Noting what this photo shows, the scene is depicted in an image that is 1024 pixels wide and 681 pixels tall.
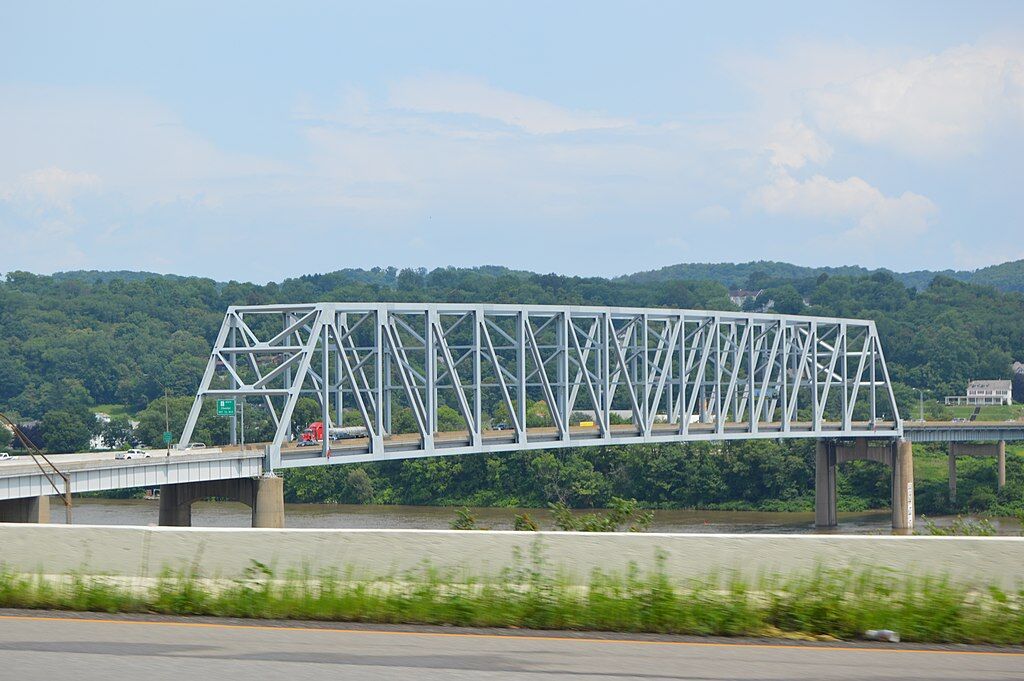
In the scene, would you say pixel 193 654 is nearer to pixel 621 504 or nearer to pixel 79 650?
pixel 79 650

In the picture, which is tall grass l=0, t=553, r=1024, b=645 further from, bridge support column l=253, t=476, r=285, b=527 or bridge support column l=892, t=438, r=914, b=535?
bridge support column l=892, t=438, r=914, b=535

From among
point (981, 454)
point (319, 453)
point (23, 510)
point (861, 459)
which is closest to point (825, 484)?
point (861, 459)

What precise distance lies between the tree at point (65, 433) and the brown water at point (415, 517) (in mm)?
22019

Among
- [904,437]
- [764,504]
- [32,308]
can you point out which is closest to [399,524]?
[764,504]

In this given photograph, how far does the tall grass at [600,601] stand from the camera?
1370 cm

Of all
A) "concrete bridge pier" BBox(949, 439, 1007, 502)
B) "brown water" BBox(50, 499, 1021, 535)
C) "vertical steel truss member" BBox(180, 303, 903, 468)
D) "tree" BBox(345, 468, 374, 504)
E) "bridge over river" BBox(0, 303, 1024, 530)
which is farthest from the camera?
"concrete bridge pier" BBox(949, 439, 1007, 502)

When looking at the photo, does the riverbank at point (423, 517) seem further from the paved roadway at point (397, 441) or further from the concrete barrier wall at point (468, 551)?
the concrete barrier wall at point (468, 551)

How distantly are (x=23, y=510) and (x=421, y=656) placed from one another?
5427cm

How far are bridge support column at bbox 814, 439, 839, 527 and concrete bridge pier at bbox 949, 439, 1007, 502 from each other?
1077 centimetres

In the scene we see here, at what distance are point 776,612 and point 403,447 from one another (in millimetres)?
74471

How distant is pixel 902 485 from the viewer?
112875 mm

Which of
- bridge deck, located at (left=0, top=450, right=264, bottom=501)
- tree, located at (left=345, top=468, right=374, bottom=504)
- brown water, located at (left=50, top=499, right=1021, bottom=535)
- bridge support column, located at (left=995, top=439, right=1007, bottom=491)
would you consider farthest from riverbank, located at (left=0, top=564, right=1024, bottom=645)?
bridge support column, located at (left=995, top=439, right=1007, bottom=491)

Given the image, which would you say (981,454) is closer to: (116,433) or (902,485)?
(902,485)

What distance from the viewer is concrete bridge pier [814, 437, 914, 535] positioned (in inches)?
4345
